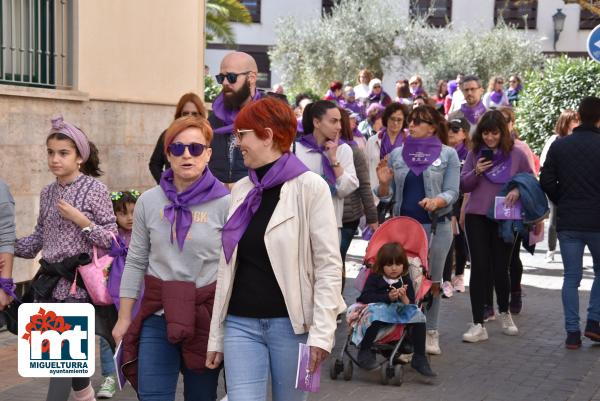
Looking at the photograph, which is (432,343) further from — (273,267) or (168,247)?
(273,267)

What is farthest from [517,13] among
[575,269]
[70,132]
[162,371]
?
[162,371]

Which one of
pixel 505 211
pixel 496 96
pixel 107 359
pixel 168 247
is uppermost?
pixel 496 96

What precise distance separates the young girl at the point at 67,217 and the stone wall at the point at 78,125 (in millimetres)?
3580

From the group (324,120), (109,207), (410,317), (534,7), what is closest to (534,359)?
(410,317)

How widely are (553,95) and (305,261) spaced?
18.9m

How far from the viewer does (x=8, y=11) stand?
9.84m

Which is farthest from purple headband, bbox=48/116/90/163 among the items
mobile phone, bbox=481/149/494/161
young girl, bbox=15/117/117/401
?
mobile phone, bbox=481/149/494/161

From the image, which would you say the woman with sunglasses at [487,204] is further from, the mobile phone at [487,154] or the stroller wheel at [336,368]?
the stroller wheel at [336,368]

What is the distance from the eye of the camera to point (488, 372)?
26.7 ft

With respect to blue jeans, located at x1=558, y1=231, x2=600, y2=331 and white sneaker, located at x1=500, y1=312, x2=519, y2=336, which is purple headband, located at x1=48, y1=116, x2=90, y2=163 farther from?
white sneaker, located at x1=500, y1=312, x2=519, y2=336

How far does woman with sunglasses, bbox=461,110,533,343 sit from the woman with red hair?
4.98 meters

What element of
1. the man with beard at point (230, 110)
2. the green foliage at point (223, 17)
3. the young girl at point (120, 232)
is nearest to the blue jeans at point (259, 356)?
the man with beard at point (230, 110)

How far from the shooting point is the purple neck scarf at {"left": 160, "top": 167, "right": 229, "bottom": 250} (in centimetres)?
492

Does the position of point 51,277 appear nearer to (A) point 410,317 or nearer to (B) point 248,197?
(B) point 248,197
